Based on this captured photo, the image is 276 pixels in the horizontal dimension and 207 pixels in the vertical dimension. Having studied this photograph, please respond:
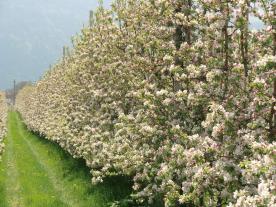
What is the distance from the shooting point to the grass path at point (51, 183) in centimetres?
2114

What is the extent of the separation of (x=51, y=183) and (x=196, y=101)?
57.3 ft

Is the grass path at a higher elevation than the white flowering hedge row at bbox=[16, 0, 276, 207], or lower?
lower

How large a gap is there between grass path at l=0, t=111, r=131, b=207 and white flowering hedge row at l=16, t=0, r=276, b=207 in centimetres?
151

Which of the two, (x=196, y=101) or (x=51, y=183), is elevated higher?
(x=196, y=101)

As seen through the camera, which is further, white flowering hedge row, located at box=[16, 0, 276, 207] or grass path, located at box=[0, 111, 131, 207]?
grass path, located at box=[0, 111, 131, 207]

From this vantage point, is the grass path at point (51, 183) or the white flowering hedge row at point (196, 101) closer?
the white flowering hedge row at point (196, 101)

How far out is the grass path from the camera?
21.1 metres

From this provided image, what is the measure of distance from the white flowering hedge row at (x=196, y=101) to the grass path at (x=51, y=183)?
151 cm

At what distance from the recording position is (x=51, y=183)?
26.9 meters

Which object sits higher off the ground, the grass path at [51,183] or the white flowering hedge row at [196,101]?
the white flowering hedge row at [196,101]

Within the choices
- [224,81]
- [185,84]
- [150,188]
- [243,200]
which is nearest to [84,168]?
[150,188]

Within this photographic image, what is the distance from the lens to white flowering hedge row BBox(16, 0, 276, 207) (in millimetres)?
9289

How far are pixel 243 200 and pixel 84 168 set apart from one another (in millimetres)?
20983

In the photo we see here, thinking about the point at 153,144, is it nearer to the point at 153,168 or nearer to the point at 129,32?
the point at 153,168
